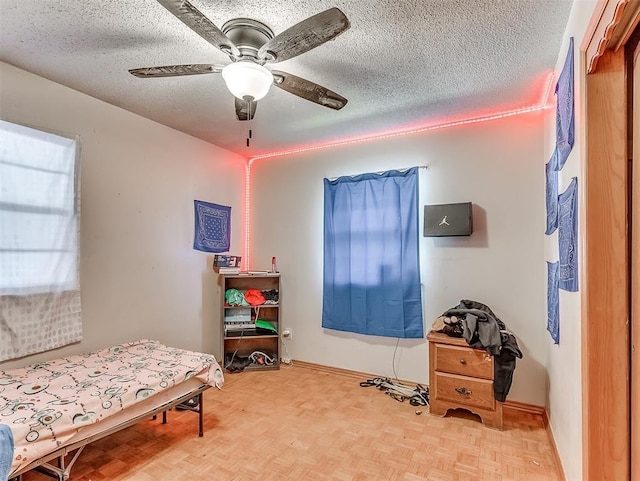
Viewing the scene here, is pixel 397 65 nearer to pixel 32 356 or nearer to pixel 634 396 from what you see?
pixel 634 396

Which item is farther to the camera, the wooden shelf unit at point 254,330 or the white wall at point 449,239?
the wooden shelf unit at point 254,330

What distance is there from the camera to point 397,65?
233cm

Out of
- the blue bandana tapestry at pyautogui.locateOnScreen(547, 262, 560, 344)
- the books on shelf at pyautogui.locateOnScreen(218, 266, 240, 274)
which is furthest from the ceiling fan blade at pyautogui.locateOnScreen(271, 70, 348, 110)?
the books on shelf at pyautogui.locateOnScreen(218, 266, 240, 274)

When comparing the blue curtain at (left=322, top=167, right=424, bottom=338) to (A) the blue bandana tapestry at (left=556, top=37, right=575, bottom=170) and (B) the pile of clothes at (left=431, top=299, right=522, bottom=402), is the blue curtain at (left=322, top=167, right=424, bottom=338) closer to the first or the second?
(B) the pile of clothes at (left=431, top=299, right=522, bottom=402)

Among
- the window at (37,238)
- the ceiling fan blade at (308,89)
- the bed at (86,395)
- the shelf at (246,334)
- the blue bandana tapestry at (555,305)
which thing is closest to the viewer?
the bed at (86,395)

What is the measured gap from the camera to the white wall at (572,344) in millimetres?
1514

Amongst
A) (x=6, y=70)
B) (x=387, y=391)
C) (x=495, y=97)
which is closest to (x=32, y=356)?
(x=6, y=70)

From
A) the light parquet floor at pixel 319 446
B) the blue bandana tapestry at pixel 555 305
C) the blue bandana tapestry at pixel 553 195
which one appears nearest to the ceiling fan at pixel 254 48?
the blue bandana tapestry at pixel 553 195

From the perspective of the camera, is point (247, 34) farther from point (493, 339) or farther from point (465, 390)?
point (465, 390)

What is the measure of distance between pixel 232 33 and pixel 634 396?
245cm

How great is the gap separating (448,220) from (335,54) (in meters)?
1.77

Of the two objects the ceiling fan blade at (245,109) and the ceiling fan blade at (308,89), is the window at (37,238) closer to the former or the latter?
the ceiling fan blade at (245,109)

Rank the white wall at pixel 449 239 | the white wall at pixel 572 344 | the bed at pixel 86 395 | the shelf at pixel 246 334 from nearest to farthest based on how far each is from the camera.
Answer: the white wall at pixel 572 344
the bed at pixel 86 395
the white wall at pixel 449 239
the shelf at pixel 246 334

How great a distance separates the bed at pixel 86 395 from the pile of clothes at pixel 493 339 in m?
1.91
